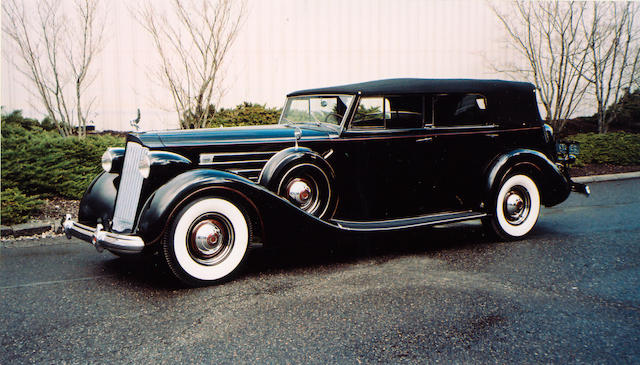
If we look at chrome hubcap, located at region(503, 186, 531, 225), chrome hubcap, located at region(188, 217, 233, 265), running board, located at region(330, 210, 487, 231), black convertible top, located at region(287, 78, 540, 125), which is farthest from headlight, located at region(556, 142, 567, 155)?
chrome hubcap, located at region(188, 217, 233, 265)

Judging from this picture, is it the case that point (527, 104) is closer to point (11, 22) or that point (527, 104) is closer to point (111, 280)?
point (111, 280)

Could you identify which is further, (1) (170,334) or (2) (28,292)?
(2) (28,292)

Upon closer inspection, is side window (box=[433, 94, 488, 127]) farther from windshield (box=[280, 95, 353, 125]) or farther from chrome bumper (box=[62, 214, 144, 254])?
chrome bumper (box=[62, 214, 144, 254])

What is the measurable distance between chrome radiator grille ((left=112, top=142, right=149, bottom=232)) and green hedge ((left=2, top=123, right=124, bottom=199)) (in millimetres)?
2944

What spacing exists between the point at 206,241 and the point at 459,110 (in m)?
2.91

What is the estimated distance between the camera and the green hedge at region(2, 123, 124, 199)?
6.06 m

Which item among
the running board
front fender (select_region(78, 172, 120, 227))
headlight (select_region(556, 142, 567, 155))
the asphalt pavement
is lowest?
the asphalt pavement

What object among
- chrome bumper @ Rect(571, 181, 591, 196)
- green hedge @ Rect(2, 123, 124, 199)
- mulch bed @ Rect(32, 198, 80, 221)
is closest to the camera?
chrome bumper @ Rect(571, 181, 591, 196)

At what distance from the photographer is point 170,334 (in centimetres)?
268

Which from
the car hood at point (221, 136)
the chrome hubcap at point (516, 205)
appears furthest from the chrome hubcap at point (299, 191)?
the chrome hubcap at point (516, 205)

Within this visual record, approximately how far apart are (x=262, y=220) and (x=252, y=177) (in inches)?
23.2

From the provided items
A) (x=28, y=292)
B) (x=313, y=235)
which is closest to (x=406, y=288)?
(x=313, y=235)

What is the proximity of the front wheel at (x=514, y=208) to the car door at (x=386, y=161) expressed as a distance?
0.77m

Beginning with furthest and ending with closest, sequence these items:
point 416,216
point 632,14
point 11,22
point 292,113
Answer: point 632,14
point 11,22
point 292,113
point 416,216
